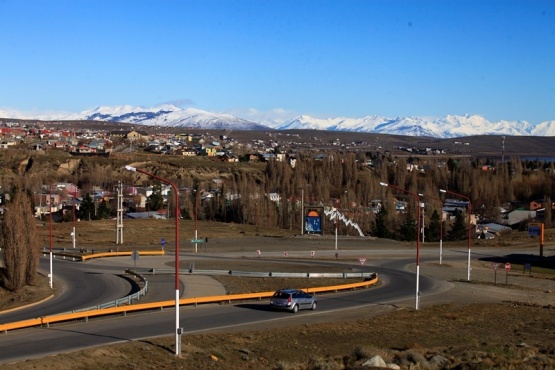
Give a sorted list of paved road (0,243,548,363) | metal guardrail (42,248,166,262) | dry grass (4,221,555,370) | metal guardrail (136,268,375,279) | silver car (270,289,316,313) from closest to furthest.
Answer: dry grass (4,221,555,370)
paved road (0,243,548,363)
silver car (270,289,316,313)
metal guardrail (136,268,375,279)
metal guardrail (42,248,166,262)

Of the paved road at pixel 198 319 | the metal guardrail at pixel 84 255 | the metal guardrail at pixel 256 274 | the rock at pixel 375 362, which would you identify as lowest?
the metal guardrail at pixel 84 255

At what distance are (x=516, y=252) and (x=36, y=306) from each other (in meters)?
48.4

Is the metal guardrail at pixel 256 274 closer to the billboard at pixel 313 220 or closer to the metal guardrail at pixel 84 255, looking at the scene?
the metal guardrail at pixel 84 255

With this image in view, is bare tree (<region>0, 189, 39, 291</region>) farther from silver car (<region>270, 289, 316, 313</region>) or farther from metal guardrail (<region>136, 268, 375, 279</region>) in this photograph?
silver car (<region>270, 289, 316, 313</region>)

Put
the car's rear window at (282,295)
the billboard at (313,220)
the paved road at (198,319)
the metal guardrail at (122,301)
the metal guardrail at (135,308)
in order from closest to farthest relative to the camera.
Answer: the paved road at (198,319), the metal guardrail at (135,308), the metal guardrail at (122,301), the car's rear window at (282,295), the billboard at (313,220)

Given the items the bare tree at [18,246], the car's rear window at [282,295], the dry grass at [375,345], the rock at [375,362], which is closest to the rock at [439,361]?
the dry grass at [375,345]

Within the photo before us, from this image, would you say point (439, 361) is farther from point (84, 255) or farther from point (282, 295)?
point (84, 255)

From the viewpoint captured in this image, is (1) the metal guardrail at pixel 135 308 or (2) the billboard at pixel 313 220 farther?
(2) the billboard at pixel 313 220

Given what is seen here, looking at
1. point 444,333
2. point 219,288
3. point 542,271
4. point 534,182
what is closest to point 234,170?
point 534,182

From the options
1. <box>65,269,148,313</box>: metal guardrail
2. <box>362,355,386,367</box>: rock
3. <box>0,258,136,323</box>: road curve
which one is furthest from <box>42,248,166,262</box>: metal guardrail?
<box>362,355,386,367</box>: rock

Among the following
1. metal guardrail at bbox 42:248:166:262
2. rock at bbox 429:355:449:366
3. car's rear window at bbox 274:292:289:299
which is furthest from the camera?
metal guardrail at bbox 42:248:166:262

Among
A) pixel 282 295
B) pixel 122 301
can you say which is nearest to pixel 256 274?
pixel 282 295

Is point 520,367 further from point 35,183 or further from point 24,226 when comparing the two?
point 35,183

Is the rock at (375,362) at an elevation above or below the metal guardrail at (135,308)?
above
